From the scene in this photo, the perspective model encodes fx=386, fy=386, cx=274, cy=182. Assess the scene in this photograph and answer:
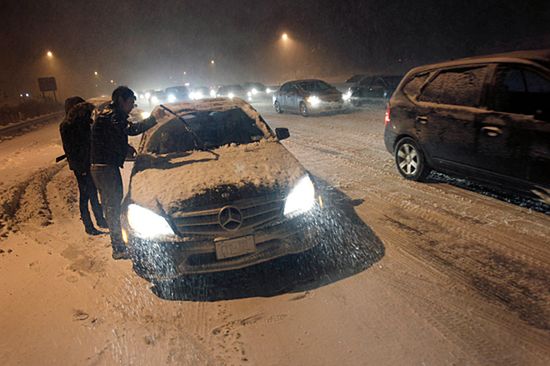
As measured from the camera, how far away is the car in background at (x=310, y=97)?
15.6 m

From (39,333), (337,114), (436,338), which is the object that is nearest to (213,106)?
(39,333)

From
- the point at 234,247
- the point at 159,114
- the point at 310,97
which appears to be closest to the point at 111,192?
the point at 159,114

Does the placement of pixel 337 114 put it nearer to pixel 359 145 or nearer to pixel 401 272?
pixel 359 145

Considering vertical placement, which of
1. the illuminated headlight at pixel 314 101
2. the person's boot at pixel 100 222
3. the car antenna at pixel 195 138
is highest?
the car antenna at pixel 195 138

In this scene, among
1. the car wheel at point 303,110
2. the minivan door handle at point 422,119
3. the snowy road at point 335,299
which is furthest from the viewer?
the car wheel at point 303,110

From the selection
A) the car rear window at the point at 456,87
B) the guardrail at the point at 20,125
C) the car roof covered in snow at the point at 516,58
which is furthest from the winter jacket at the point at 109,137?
the guardrail at the point at 20,125

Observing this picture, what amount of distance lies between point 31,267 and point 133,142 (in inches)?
351

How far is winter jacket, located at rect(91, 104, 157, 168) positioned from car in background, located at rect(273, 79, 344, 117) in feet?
39.3

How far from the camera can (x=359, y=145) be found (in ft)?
30.8

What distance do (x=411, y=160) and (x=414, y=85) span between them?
46.8 inches

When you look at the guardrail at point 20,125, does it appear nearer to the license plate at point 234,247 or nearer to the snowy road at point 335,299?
the snowy road at point 335,299

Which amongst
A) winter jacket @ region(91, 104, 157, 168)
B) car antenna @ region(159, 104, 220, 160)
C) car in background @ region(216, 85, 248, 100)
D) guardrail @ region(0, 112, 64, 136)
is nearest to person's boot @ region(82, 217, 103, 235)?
winter jacket @ region(91, 104, 157, 168)

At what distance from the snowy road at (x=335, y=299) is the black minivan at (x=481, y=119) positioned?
586 mm

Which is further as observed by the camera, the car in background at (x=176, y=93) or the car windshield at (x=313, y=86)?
the car in background at (x=176, y=93)
